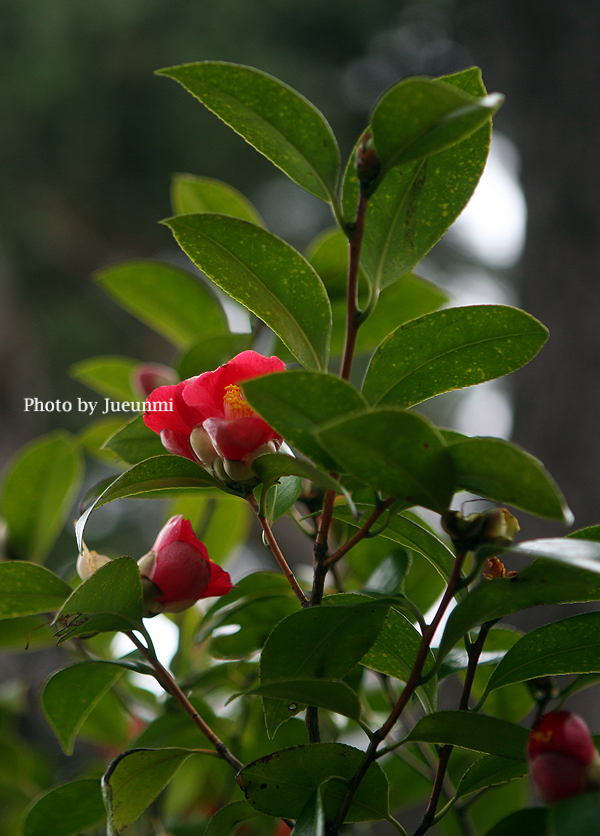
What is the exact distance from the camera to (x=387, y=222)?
0.43 meters

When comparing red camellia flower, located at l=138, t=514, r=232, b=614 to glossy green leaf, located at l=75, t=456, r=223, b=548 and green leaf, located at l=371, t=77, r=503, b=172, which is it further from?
green leaf, located at l=371, t=77, r=503, b=172

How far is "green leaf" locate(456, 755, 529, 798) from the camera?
423 mm

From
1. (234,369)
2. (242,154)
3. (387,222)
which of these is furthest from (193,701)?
(242,154)

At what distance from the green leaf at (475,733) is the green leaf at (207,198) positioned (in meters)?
0.57

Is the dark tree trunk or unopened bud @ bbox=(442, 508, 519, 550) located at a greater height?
the dark tree trunk

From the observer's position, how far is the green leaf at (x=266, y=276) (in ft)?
1.32

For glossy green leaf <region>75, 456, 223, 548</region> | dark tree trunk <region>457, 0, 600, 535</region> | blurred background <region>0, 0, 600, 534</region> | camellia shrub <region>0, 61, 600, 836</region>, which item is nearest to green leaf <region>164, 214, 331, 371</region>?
camellia shrub <region>0, 61, 600, 836</region>

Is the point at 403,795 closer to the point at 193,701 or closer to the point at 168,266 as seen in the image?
the point at 193,701

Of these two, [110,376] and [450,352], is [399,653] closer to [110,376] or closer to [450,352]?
[450,352]

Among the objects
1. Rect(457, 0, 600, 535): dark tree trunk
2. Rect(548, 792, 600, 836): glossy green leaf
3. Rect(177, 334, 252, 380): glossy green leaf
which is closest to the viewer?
Rect(548, 792, 600, 836): glossy green leaf

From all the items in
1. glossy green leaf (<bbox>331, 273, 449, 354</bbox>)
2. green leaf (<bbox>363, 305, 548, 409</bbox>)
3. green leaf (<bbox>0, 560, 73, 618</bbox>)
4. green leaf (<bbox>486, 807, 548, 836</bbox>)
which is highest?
glossy green leaf (<bbox>331, 273, 449, 354</bbox>)

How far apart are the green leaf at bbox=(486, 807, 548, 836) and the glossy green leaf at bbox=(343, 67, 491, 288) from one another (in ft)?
1.19

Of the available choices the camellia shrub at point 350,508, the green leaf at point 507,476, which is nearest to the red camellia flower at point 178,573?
the camellia shrub at point 350,508

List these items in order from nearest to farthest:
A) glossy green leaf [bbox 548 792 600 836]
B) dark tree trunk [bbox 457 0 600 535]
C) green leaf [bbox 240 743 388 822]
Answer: glossy green leaf [bbox 548 792 600 836] → green leaf [bbox 240 743 388 822] → dark tree trunk [bbox 457 0 600 535]
